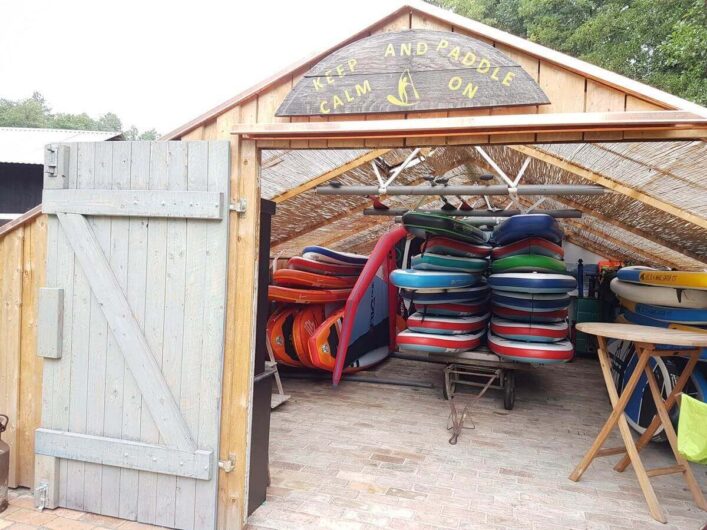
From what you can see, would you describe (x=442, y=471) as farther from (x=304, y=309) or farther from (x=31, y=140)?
(x=31, y=140)

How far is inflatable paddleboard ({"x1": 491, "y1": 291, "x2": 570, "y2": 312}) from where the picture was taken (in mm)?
5629

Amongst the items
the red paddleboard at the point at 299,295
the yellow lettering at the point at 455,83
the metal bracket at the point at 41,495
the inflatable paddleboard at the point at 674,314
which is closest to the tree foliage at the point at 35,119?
the red paddleboard at the point at 299,295

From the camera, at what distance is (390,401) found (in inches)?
221

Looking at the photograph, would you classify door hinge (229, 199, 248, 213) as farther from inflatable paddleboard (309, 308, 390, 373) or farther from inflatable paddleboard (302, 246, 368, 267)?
inflatable paddleboard (302, 246, 368, 267)

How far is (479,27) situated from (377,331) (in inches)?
212

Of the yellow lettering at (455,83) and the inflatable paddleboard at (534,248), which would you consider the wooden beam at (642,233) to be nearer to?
the inflatable paddleboard at (534,248)

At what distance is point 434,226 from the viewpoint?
6.14m

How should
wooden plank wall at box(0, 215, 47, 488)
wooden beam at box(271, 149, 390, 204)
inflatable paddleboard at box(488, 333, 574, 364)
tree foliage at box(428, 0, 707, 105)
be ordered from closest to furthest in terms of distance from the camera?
wooden plank wall at box(0, 215, 47, 488) → wooden beam at box(271, 149, 390, 204) → inflatable paddleboard at box(488, 333, 574, 364) → tree foliage at box(428, 0, 707, 105)

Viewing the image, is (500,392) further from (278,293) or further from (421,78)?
(421,78)

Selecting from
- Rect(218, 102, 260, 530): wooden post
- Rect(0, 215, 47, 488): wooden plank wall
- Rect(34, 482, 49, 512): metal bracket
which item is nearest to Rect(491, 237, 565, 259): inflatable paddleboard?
Rect(218, 102, 260, 530): wooden post

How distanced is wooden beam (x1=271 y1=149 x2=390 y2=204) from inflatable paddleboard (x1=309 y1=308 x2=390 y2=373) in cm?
178

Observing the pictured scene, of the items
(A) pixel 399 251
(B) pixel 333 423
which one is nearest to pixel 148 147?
(B) pixel 333 423

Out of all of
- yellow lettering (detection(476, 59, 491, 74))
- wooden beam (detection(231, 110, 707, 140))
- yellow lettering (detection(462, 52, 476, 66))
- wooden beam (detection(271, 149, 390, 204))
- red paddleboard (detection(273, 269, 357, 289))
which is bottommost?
red paddleboard (detection(273, 269, 357, 289))

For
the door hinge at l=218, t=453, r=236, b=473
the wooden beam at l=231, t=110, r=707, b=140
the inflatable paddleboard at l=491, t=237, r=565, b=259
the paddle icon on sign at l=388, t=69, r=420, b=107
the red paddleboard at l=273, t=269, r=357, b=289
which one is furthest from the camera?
the red paddleboard at l=273, t=269, r=357, b=289
